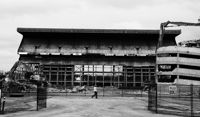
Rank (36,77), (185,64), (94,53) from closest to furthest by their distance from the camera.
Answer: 1. (36,77)
2. (185,64)
3. (94,53)

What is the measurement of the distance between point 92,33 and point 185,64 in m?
24.3

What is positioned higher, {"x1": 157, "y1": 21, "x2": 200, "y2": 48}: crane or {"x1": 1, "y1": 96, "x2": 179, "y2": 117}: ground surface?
{"x1": 157, "y1": 21, "x2": 200, "y2": 48}: crane


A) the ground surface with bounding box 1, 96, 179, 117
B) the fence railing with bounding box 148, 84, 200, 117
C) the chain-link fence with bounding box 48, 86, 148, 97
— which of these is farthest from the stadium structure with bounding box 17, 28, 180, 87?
the ground surface with bounding box 1, 96, 179, 117

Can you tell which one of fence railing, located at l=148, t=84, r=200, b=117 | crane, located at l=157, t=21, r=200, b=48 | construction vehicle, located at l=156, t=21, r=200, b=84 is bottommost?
fence railing, located at l=148, t=84, r=200, b=117

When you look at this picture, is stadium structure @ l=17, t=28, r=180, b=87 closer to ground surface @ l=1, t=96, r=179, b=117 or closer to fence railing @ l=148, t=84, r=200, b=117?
fence railing @ l=148, t=84, r=200, b=117

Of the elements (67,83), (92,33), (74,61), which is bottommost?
(67,83)

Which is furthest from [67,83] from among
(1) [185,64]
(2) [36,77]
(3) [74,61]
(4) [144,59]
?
(1) [185,64]

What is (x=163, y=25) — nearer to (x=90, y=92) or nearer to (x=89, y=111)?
(x=90, y=92)

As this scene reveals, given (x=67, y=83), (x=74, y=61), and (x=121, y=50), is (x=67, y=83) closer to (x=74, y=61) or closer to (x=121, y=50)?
(x=74, y=61)

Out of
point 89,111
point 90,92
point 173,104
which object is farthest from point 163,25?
point 89,111

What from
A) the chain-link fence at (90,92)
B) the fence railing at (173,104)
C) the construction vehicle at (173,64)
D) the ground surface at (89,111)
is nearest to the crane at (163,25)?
the construction vehicle at (173,64)

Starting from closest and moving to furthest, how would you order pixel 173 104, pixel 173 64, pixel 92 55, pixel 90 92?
1. pixel 173 104
2. pixel 90 92
3. pixel 173 64
4. pixel 92 55

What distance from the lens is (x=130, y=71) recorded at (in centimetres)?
8269

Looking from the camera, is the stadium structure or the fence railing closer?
the fence railing
